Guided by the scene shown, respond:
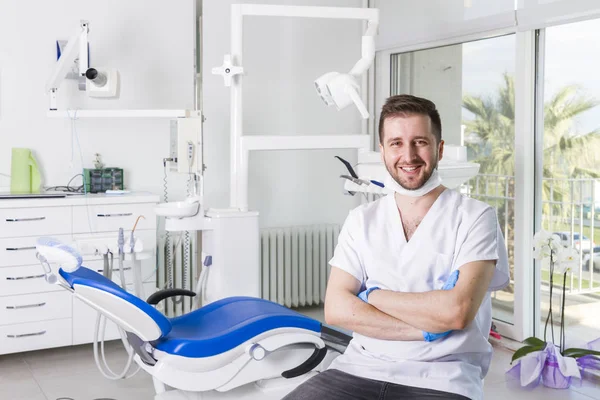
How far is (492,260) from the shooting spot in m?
1.86

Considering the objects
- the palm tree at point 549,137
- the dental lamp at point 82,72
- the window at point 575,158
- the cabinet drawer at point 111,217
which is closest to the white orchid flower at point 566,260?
the window at point 575,158

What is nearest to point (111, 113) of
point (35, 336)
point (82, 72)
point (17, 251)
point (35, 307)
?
point (82, 72)

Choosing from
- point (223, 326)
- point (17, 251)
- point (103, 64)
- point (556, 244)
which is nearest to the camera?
point (223, 326)

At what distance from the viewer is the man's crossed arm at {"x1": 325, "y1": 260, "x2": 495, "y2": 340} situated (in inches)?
70.4

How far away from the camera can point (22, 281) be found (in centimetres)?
361

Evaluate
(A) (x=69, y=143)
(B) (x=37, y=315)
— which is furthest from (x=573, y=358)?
(A) (x=69, y=143)

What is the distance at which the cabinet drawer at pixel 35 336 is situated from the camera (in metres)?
3.60

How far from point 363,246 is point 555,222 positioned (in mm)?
2227

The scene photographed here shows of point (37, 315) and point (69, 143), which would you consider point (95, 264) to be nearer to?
point (37, 315)

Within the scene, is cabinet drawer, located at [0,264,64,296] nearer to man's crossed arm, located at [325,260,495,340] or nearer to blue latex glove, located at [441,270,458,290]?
man's crossed arm, located at [325,260,495,340]

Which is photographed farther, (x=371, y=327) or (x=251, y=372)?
(x=251, y=372)

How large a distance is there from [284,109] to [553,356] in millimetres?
2342

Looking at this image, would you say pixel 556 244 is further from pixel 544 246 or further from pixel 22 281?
pixel 22 281

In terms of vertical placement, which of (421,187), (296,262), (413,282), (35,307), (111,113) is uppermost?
(111,113)
